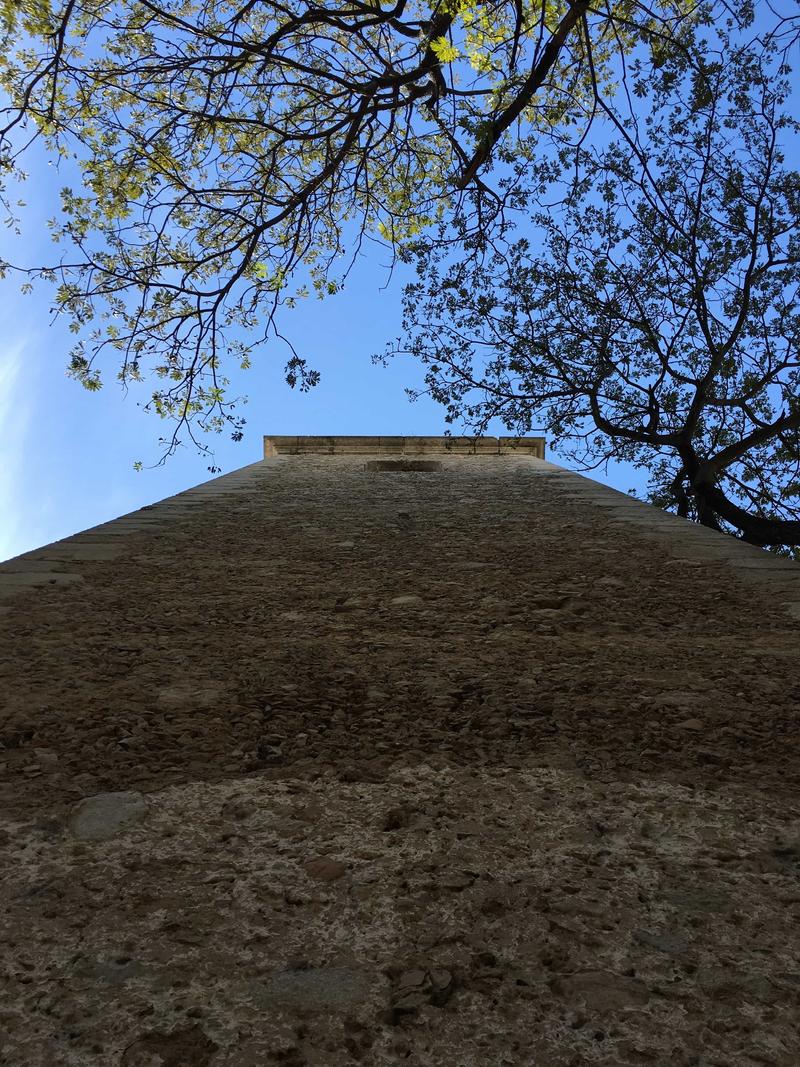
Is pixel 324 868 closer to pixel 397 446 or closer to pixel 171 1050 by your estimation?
pixel 171 1050

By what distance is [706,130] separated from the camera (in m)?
8.52

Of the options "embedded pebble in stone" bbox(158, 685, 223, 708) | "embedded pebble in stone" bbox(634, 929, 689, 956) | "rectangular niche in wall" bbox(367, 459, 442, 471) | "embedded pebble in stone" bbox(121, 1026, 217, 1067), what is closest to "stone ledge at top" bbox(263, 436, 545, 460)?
"rectangular niche in wall" bbox(367, 459, 442, 471)

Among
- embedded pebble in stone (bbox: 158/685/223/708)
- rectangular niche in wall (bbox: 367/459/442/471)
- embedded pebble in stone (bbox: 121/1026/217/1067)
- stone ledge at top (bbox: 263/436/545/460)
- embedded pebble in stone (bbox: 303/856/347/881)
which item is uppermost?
stone ledge at top (bbox: 263/436/545/460)

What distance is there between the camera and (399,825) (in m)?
1.92

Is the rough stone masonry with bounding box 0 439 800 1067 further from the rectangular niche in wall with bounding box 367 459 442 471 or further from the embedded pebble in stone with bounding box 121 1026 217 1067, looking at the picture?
the rectangular niche in wall with bounding box 367 459 442 471

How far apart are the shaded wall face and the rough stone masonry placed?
0.05ft

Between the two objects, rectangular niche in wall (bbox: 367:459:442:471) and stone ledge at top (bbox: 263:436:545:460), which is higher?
stone ledge at top (bbox: 263:436:545:460)

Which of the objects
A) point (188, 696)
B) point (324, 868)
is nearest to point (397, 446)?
point (188, 696)

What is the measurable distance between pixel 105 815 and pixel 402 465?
971cm

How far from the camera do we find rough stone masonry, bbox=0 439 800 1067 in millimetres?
1330

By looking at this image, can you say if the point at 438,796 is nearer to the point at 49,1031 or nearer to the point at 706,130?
the point at 49,1031

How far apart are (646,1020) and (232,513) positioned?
5.83m

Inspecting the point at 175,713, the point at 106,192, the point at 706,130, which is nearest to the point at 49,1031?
the point at 175,713

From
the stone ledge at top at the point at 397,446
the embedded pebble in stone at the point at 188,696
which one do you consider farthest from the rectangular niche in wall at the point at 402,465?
the embedded pebble in stone at the point at 188,696
